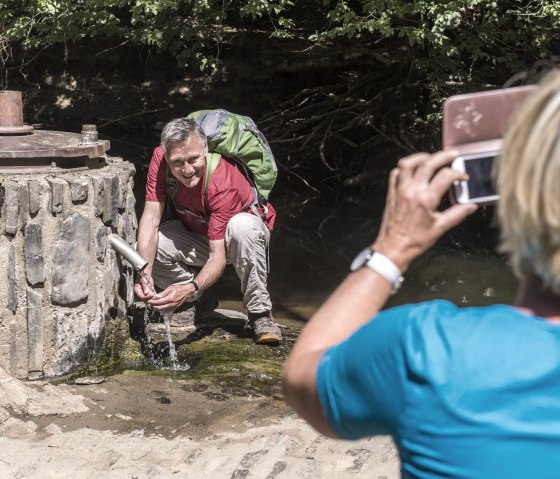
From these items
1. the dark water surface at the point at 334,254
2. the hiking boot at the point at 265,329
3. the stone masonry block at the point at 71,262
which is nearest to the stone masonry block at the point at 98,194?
the stone masonry block at the point at 71,262

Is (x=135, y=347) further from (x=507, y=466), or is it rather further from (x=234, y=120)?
(x=507, y=466)

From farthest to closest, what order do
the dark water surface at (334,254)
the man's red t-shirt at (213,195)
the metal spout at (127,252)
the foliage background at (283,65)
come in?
the foliage background at (283,65) → the dark water surface at (334,254) → the man's red t-shirt at (213,195) → the metal spout at (127,252)

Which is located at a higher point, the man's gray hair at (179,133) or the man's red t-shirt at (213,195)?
the man's gray hair at (179,133)

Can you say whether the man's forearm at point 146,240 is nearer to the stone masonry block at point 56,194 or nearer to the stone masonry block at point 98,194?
the stone masonry block at point 98,194

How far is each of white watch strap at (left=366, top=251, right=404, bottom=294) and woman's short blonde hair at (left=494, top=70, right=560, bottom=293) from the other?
0.29m

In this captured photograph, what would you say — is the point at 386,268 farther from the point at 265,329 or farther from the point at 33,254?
the point at 265,329

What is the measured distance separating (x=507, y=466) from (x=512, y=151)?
16.1 inches

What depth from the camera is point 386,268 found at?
5.02 feet

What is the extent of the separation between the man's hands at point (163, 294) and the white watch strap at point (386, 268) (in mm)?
3707

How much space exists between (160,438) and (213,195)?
1.64 meters

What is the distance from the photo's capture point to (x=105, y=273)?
5086 millimetres

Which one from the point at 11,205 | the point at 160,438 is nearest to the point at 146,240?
the point at 11,205

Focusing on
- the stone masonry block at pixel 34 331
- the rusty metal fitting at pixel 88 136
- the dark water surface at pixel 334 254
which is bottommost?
the dark water surface at pixel 334 254

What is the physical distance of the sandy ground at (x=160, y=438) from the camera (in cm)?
374
